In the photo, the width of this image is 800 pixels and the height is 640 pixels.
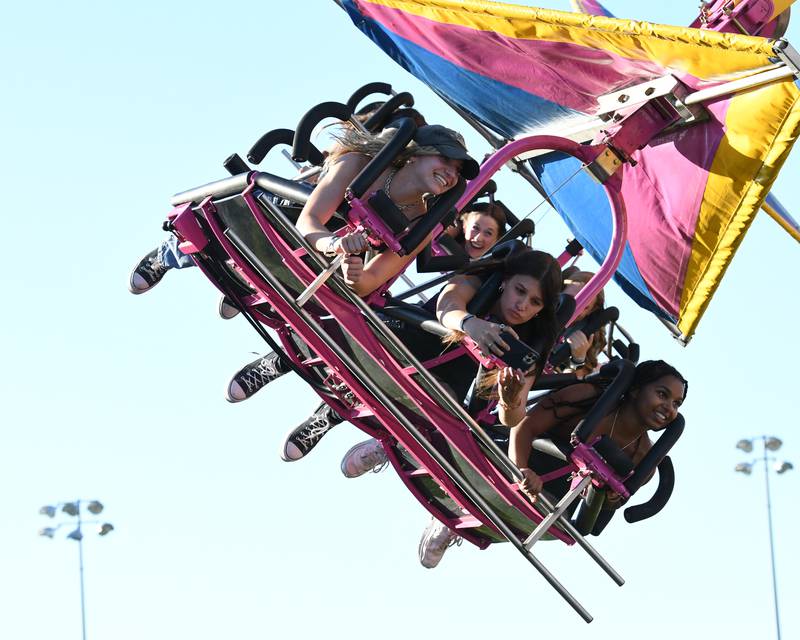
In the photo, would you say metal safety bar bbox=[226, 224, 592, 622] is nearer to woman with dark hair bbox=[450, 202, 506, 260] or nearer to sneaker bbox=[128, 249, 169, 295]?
woman with dark hair bbox=[450, 202, 506, 260]

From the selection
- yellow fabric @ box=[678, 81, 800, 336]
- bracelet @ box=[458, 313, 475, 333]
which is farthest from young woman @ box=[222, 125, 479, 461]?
yellow fabric @ box=[678, 81, 800, 336]

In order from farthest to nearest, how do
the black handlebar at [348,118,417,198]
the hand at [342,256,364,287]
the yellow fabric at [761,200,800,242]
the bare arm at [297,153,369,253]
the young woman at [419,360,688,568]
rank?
the yellow fabric at [761,200,800,242] < the young woman at [419,360,688,568] < the bare arm at [297,153,369,253] < the hand at [342,256,364,287] < the black handlebar at [348,118,417,198]

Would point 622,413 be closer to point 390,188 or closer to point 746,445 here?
point 390,188

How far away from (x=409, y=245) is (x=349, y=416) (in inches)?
78.5

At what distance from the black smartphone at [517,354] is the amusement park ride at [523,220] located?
7 cm

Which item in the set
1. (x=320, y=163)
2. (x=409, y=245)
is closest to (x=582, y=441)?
(x=409, y=245)

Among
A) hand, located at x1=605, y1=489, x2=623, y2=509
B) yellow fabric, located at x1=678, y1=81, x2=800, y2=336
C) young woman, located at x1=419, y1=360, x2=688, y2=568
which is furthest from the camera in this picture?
yellow fabric, located at x1=678, y1=81, x2=800, y2=336

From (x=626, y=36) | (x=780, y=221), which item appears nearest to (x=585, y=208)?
(x=780, y=221)

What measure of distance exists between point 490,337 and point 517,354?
5.6 inches

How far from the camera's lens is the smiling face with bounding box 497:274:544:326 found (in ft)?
28.9

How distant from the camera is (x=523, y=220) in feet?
34.4

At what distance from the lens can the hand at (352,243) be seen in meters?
8.40

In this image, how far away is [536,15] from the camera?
1005cm

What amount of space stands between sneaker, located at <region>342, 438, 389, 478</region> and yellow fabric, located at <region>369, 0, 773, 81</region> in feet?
8.65
